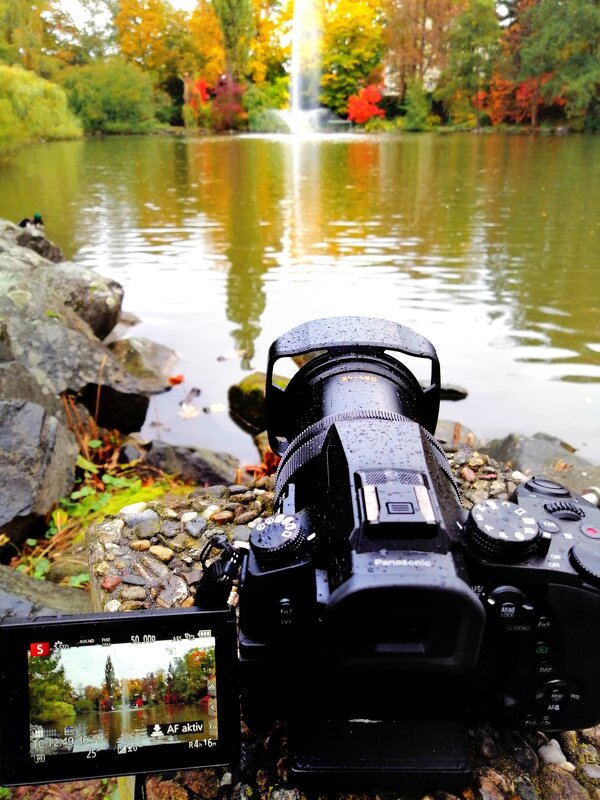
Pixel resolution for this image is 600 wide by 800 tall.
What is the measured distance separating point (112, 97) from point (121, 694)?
15381 millimetres

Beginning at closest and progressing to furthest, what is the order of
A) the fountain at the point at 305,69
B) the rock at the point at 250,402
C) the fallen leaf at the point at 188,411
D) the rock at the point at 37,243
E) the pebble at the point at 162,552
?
the pebble at the point at 162,552 < the rock at the point at 250,402 < the fallen leaf at the point at 188,411 < the rock at the point at 37,243 < the fountain at the point at 305,69

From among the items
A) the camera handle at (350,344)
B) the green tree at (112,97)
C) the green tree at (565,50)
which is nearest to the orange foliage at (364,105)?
the green tree at (565,50)

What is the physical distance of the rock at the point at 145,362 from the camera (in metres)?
4.61

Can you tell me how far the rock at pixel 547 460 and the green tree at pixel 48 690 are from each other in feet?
7.71

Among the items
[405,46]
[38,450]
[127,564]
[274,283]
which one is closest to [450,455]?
[127,564]

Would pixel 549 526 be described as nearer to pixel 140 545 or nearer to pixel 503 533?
pixel 503 533

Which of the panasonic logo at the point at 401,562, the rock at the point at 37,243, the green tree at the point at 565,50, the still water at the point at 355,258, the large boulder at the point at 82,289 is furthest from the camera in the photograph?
the green tree at the point at 565,50

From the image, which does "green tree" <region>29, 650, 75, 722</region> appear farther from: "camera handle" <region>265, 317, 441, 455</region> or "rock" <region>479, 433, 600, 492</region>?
"rock" <region>479, 433, 600, 492</region>

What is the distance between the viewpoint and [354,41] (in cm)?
1510

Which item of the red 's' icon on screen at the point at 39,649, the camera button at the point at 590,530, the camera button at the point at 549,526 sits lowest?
the red 's' icon on screen at the point at 39,649

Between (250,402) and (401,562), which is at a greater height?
(401,562)

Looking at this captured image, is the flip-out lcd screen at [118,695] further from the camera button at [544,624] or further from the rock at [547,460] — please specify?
the rock at [547,460]

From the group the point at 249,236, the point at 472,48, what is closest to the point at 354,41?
the point at 472,48

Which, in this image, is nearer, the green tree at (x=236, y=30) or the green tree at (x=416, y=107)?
the green tree at (x=236, y=30)
